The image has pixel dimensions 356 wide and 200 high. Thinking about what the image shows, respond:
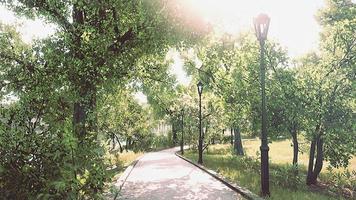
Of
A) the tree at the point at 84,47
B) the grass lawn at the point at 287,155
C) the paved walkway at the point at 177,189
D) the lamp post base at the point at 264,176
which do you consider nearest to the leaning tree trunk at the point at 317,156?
the grass lawn at the point at 287,155

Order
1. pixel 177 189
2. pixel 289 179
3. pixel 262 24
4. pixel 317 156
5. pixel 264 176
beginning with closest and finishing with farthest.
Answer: pixel 262 24, pixel 264 176, pixel 177 189, pixel 289 179, pixel 317 156

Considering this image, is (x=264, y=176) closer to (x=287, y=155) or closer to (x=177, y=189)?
(x=177, y=189)

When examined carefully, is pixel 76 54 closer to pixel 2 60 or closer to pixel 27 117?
pixel 2 60

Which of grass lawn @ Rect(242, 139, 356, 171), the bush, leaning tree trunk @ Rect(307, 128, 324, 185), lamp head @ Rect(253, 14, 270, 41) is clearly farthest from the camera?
grass lawn @ Rect(242, 139, 356, 171)

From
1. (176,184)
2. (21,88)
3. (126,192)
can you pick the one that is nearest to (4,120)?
(126,192)

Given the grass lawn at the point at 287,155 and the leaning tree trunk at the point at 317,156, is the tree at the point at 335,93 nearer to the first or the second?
the leaning tree trunk at the point at 317,156

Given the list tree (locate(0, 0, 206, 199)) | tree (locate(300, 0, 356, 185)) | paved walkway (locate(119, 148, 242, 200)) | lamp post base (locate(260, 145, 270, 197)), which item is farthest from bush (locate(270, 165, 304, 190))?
tree (locate(0, 0, 206, 199))

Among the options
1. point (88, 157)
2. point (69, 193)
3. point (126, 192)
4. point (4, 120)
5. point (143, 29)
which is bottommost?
point (126, 192)

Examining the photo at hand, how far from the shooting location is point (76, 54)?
1363cm

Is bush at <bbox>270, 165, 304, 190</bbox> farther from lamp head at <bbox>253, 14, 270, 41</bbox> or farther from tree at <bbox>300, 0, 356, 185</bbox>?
lamp head at <bbox>253, 14, 270, 41</bbox>

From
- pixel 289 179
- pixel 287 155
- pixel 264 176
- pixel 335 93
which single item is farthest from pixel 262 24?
pixel 287 155

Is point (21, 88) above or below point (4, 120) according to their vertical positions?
above

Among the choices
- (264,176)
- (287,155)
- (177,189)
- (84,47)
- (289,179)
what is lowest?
(287,155)

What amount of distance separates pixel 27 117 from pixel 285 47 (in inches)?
419
